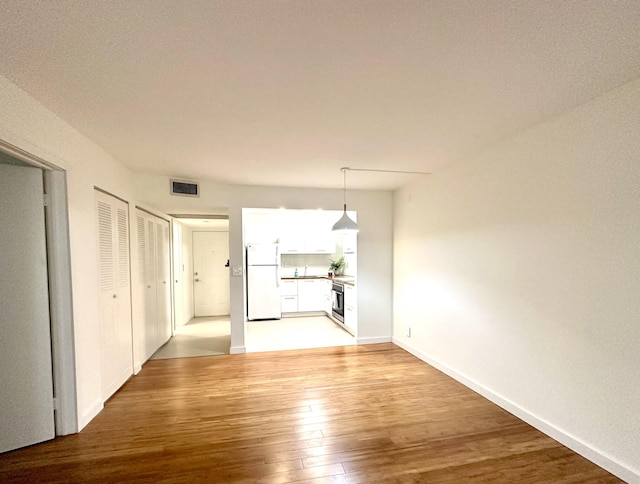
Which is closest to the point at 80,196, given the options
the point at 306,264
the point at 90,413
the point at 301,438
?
the point at 90,413

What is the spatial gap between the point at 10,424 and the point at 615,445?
401 centimetres

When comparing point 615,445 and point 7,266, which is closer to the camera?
point 615,445

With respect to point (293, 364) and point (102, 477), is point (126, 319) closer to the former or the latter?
point (102, 477)

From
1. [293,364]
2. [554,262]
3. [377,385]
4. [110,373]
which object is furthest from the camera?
[293,364]

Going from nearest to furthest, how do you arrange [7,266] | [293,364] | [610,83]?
[610,83] < [7,266] < [293,364]

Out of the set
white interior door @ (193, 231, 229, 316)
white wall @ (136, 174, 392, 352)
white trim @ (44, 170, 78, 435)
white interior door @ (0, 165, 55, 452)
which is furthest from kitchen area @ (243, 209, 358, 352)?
white interior door @ (0, 165, 55, 452)

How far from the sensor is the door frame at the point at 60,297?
209cm

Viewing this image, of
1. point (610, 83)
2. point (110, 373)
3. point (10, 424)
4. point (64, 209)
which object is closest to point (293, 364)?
point (110, 373)

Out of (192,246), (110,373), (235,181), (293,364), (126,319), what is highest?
(235,181)

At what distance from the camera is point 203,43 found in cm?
131

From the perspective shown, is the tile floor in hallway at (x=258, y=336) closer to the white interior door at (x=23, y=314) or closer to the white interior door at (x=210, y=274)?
the white interior door at (x=210, y=274)

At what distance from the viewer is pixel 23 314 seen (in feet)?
6.54

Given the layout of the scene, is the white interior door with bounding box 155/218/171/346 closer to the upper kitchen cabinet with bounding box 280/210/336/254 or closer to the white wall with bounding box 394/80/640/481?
the upper kitchen cabinet with bounding box 280/210/336/254

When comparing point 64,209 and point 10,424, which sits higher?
point 64,209
